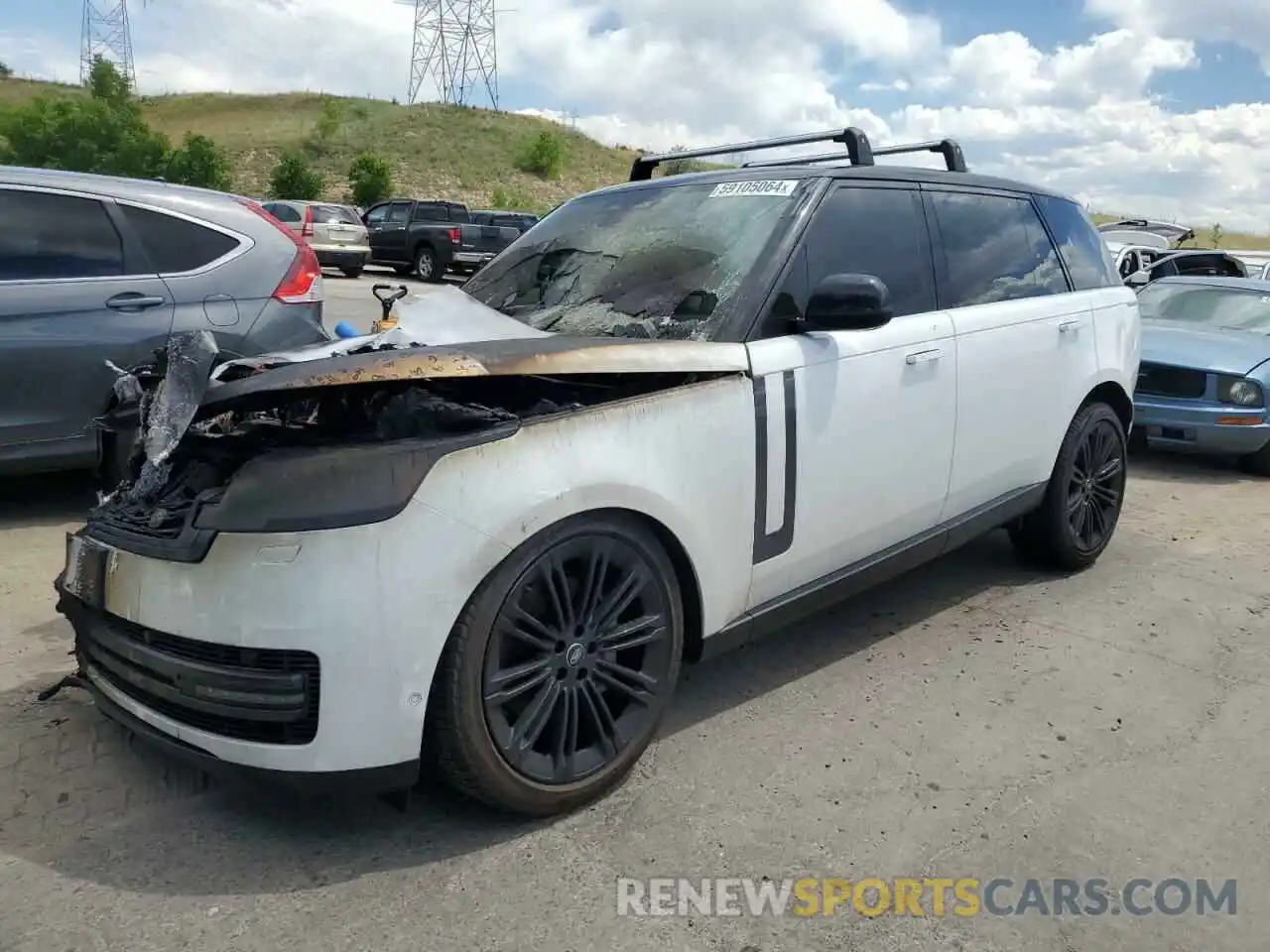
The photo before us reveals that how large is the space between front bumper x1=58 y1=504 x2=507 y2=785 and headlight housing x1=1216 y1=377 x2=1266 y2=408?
22.3ft

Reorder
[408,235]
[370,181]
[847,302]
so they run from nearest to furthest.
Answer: [847,302], [408,235], [370,181]

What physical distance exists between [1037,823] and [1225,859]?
47 cm

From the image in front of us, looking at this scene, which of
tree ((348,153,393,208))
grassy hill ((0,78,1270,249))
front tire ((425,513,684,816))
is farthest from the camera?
grassy hill ((0,78,1270,249))

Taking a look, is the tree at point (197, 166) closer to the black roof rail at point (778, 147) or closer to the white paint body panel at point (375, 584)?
the black roof rail at point (778, 147)

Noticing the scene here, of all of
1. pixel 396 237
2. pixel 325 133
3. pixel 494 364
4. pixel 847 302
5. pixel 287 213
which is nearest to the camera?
pixel 494 364

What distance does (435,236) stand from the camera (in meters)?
23.5

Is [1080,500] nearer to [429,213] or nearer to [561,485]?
[561,485]

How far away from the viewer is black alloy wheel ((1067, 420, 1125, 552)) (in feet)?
16.0

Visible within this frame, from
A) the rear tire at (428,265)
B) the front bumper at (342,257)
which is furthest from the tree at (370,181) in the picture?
the front bumper at (342,257)

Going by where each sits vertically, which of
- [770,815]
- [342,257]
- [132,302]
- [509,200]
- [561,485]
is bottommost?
[770,815]

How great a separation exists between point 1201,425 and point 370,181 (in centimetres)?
5130

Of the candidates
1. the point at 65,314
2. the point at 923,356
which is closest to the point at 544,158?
the point at 65,314

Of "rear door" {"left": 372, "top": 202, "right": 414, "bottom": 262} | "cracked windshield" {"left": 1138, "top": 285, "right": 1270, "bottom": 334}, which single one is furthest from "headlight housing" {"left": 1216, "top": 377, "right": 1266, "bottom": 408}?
"rear door" {"left": 372, "top": 202, "right": 414, "bottom": 262}

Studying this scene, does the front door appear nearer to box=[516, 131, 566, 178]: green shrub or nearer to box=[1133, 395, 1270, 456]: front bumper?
box=[1133, 395, 1270, 456]: front bumper
